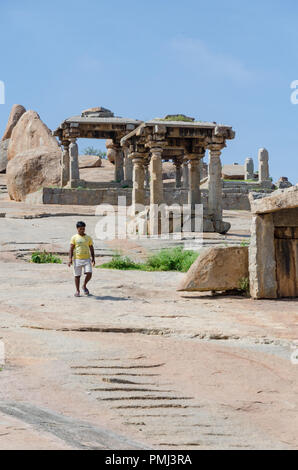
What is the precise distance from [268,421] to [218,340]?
229 cm

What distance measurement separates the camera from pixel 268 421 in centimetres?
420

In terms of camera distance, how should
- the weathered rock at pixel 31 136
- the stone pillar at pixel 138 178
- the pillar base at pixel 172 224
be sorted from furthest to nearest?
the weathered rock at pixel 31 136 < the stone pillar at pixel 138 178 < the pillar base at pixel 172 224

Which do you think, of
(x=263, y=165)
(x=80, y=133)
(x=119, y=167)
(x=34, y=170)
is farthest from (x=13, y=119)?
(x=263, y=165)

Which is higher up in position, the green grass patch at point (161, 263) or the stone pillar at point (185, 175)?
the stone pillar at point (185, 175)

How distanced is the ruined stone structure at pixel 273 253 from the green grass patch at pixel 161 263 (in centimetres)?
345

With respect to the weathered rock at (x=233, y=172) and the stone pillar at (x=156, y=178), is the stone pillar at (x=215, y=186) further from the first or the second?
the weathered rock at (x=233, y=172)

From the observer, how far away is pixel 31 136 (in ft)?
113

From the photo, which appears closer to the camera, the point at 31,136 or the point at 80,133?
the point at 80,133

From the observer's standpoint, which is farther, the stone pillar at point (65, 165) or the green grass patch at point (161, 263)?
the stone pillar at point (65, 165)

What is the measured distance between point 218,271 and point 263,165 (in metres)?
26.9

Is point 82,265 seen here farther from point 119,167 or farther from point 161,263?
point 119,167

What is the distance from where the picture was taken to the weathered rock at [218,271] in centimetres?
891

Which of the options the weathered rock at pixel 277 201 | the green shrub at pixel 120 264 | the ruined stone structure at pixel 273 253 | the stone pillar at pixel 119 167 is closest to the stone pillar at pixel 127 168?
the stone pillar at pixel 119 167

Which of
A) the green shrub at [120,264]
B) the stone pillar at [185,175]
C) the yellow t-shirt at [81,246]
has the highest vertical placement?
the stone pillar at [185,175]
